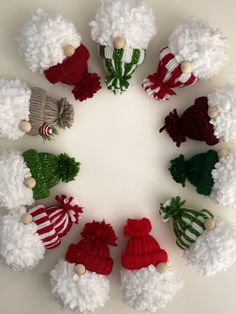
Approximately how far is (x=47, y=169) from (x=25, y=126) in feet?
0.36

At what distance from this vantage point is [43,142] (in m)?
1.06

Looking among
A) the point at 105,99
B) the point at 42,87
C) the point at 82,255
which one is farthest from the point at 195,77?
the point at 82,255

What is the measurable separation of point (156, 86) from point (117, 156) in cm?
19

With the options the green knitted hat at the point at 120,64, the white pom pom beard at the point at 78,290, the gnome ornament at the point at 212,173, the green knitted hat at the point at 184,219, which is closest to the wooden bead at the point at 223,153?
the gnome ornament at the point at 212,173

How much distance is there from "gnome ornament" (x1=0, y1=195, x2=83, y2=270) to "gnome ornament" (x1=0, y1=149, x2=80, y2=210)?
0.10 ft

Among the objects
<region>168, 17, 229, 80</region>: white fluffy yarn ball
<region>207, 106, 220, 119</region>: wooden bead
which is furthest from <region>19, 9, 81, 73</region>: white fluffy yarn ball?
<region>207, 106, 220, 119</region>: wooden bead

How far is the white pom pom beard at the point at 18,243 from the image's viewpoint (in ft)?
3.24

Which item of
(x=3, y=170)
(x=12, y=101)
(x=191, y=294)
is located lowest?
(x=191, y=294)

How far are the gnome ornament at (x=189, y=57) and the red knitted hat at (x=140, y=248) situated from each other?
31cm

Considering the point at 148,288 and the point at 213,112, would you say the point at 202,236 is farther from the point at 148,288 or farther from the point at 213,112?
the point at 213,112

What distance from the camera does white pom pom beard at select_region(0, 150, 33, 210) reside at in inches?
38.8

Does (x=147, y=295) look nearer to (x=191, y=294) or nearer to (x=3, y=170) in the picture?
(x=191, y=294)

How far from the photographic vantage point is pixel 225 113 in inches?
38.4

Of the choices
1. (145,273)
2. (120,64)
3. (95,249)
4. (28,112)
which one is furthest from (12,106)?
(145,273)
